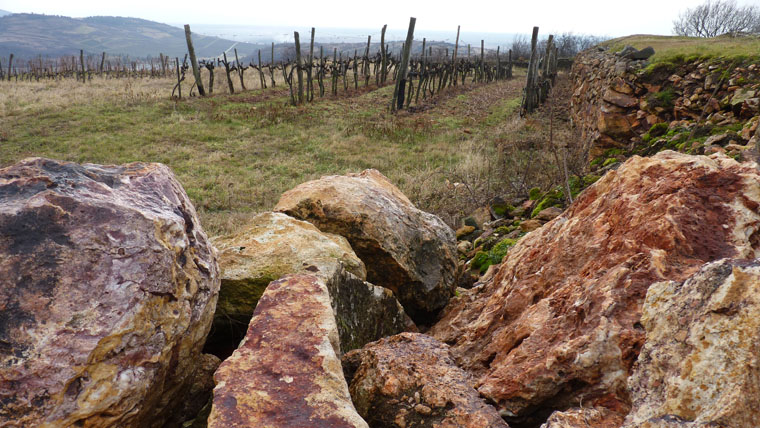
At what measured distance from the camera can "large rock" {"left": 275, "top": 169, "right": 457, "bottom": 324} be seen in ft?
12.2

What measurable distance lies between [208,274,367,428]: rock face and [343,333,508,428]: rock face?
29 centimetres

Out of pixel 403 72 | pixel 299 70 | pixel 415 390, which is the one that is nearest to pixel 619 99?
pixel 415 390

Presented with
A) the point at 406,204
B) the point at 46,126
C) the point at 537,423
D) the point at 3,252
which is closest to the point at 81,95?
the point at 46,126

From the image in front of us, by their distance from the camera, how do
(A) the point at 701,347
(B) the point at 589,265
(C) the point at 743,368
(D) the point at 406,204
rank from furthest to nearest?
(D) the point at 406,204 < (B) the point at 589,265 < (A) the point at 701,347 < (C) the point at 743,368

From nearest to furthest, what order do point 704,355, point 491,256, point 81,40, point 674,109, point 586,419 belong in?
point 704,355, point 586,419, point 491,256, point 674,109, point 81,40

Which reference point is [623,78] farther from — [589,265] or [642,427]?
[642,427]

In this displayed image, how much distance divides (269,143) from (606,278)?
36.9ft

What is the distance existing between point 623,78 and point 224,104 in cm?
1443

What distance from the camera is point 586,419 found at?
5.08 feet

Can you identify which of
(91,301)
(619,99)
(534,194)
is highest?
(619,99)

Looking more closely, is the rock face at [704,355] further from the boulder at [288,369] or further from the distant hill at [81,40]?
the distant hill at [81,40]

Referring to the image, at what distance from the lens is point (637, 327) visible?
1.72 metres

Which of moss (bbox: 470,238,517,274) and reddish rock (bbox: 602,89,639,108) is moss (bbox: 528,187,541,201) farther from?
reddish rock (bbox: 602,89,639,108)

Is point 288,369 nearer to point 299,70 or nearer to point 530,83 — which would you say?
point 530,83
